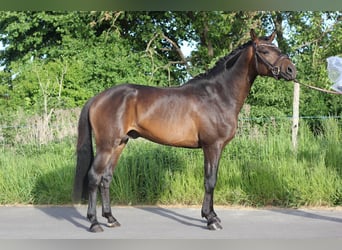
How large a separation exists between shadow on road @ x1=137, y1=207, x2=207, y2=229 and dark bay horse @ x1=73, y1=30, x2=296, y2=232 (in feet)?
1.17

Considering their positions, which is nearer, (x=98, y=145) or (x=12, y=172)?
(x=98, y=145)

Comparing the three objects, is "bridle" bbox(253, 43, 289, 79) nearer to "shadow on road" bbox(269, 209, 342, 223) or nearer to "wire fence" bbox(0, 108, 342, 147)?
"shadow on road" bbox(269, 209, 342, 223)

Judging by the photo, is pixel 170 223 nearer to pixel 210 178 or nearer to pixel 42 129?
pixel 210 178

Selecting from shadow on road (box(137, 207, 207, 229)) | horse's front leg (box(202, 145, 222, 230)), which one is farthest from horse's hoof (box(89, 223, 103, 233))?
horse's front leg (box(202, 145, 222, 230))

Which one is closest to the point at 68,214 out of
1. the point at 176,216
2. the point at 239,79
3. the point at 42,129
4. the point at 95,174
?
the point at 95,174

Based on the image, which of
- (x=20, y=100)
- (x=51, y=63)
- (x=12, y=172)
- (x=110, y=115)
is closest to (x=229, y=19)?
(x=51, y=63)

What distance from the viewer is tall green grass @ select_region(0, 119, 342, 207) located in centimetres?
654

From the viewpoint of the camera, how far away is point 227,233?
15.8 feet

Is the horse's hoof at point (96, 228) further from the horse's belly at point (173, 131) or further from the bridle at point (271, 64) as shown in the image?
the bridle at point (271, 64)

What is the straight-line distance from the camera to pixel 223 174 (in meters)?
6.90

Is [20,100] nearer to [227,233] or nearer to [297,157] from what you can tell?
[297,157]

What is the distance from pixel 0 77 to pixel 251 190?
13331 millimetres

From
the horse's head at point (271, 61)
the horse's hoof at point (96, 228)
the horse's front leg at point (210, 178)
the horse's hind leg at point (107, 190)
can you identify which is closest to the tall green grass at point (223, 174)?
the horse's hind leg at point (107, 190)

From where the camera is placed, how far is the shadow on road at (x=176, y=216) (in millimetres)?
5379
